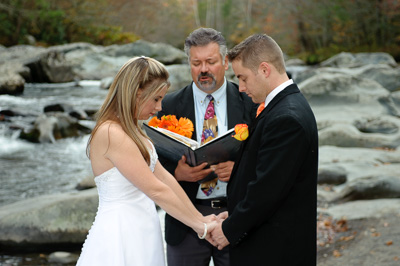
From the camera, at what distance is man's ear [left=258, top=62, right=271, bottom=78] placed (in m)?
2.44

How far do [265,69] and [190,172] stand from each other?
2.63 feet

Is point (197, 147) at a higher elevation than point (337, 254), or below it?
higher

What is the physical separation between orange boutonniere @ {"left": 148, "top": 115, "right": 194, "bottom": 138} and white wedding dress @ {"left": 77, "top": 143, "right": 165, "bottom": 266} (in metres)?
0.49

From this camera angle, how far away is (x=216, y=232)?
2693 millimetres

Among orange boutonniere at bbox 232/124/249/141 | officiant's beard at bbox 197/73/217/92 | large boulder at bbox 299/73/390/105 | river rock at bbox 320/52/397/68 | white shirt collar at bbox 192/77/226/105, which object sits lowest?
river rock at bbox 320/52/397/68

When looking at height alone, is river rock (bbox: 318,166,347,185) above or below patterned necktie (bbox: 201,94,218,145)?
below

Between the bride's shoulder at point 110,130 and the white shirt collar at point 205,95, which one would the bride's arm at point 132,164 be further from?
the white shirt collar at point 205,95

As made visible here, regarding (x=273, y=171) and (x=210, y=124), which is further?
(x=210, y=124)

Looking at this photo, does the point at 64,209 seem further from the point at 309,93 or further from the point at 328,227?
the point at 309,93

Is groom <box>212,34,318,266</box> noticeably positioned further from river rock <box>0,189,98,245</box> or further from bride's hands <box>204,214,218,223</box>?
river rock <box>0,189,98,245</box>

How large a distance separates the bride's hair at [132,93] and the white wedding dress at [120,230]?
0.20 meters

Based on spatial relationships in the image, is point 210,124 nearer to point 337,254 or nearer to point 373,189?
point 337,254

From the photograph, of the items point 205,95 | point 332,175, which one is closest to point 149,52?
point 332,175

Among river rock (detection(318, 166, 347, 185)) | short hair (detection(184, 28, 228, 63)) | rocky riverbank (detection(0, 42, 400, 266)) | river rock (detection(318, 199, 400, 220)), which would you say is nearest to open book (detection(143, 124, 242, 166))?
short hair (detection(184, 28, 228, 63))
